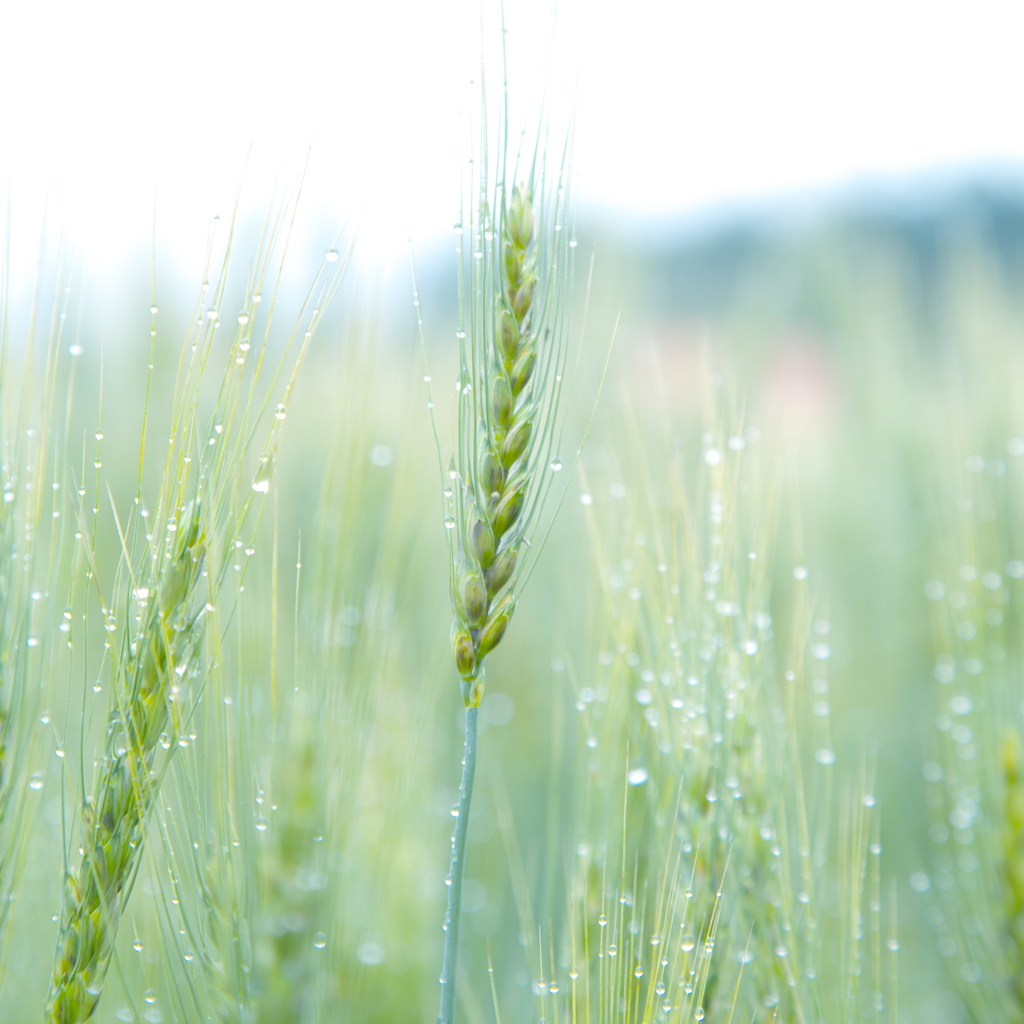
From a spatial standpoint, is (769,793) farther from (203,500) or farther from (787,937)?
(203,500)

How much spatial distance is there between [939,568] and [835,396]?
118 cm

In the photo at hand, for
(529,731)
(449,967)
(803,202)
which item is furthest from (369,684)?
(803,202)

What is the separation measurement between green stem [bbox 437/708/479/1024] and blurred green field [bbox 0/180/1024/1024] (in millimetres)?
36

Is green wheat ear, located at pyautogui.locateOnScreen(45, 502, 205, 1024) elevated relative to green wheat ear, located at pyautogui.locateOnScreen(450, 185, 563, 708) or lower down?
lower down

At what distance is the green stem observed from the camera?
43cm

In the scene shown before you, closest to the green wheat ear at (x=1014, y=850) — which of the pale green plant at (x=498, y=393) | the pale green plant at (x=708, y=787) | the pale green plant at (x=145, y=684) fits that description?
the pale green plant at (x=708, y=787)

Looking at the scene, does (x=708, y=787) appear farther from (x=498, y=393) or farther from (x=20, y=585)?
(x=20, y=585)

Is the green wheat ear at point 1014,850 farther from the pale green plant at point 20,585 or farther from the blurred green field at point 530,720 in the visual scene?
the pale green plant at point 20,585

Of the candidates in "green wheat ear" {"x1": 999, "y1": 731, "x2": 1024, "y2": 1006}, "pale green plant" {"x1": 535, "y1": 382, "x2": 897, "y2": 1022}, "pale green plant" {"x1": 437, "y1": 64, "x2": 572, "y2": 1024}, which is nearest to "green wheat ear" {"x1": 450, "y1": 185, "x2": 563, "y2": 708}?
"pale green plant" {"x1": 437, "y1": 64, "x2": 572, "y2": 1024}

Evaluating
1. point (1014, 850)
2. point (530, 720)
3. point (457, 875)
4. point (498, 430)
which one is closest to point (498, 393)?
point (498, 430)

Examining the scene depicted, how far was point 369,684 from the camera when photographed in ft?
2.15

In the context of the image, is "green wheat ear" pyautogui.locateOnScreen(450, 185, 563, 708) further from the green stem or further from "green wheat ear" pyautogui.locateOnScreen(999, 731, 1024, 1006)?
"green wheat ear" pyautogui.locateOnScreen(999, 731, 1024, 1006)

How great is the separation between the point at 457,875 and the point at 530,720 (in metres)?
0.92

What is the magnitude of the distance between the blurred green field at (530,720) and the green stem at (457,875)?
36 mm
